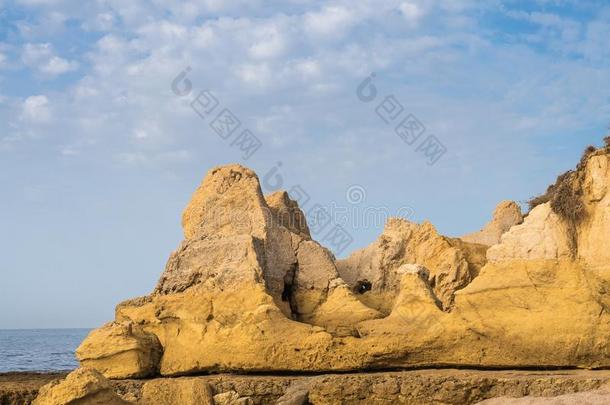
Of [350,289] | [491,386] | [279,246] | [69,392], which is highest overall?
[279,246]

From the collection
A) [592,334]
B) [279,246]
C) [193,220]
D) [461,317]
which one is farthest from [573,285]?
[193,220]

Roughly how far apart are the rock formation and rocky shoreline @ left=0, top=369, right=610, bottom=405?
0.97ft

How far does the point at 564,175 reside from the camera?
11.7 meters

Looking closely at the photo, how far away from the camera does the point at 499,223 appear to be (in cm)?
1467

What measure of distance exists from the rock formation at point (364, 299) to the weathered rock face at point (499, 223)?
148cm

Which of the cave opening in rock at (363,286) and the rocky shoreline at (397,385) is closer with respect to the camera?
the rocky shoreline at (397,385)

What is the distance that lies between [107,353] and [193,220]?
8.63 ft

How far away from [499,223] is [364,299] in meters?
3.35

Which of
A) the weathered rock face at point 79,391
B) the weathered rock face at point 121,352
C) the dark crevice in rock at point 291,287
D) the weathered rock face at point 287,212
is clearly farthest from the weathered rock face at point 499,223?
the weathered rock face at point 79,391

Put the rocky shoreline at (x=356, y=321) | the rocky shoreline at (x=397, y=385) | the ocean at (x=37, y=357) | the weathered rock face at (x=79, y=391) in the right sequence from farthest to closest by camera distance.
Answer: the ocean at (x=37, y=357)
the rocky shoreline at (x=356, y=321)
the rocky shoreline at (x=397, y=385)
the weathered rock face at (x=79, y=391)

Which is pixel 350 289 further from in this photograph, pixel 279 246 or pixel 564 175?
pixel 564 175

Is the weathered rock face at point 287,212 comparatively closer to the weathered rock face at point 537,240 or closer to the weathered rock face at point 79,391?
the weathered rock face at point 537,240

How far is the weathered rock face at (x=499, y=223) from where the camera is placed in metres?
14.5

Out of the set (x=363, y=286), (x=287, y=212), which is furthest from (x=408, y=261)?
(x=287, y=212)
